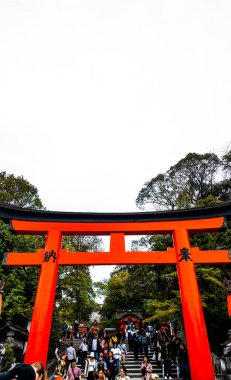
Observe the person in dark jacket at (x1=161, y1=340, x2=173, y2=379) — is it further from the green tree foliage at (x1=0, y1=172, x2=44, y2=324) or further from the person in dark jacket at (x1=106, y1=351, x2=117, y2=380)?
the green tree foliage at (x1=0, y1=172, x2=44, y2=324)

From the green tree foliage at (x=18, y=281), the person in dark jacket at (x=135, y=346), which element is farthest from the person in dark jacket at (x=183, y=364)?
the green tree foliage at (x=18, y=281)

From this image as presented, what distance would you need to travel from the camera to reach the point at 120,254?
30.5ft

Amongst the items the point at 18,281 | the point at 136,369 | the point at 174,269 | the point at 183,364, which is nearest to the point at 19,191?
the point at 18,281

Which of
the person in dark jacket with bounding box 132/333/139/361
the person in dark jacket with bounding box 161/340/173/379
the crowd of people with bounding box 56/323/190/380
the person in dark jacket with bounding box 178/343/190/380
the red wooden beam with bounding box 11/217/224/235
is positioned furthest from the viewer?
the person in dark jacket with bounding box 132/333/139/361

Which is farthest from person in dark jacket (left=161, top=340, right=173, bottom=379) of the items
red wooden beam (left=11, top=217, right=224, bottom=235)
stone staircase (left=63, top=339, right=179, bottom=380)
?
red wooden beam (left=11, top=217, right=224, bottom=235)

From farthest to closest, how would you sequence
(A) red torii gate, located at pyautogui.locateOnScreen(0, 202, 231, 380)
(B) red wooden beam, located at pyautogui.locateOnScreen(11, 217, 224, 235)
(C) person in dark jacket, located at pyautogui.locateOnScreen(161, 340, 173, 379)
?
(C) person in dark jacket, located at pyautogui.locateOnScreen(161, 340, 173, 379), (B) red wooden beam, located at pyautogui.locateOnScreen(11, 217, 224, 235), (A) red torii gate, located at pyautogui.locateOnScreen(0, 202, 231, 380)

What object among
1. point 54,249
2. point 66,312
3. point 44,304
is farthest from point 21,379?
point 66,312

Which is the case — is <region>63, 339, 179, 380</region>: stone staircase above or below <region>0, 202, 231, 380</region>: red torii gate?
below

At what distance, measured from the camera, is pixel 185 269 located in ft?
29.1

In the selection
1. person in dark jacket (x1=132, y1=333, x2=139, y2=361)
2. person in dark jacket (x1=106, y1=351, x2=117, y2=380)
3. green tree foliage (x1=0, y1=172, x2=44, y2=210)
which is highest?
green tree foliage (x1=0, y1=172, x2=44, y2=210)

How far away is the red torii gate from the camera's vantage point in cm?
787

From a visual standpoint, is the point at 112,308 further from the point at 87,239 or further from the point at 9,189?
the point at 9,189

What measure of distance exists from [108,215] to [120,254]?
159 centimetres

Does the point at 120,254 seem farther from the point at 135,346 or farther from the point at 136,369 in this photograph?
the point at 135,346
